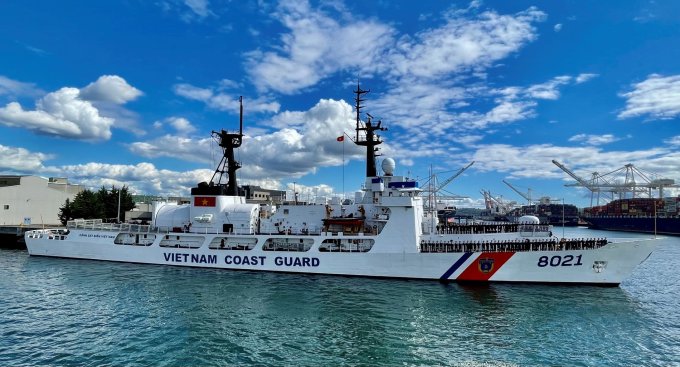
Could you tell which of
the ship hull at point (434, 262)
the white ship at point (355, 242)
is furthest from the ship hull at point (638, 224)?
the white ship at point (355, 242)

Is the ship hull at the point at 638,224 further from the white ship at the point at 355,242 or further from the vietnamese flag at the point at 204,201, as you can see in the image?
the vietnamese flag at the point at 204,201

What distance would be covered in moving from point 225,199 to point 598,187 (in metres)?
143

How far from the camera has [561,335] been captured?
47.3ft

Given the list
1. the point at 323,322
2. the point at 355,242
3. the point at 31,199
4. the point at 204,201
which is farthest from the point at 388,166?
the point at 31,199

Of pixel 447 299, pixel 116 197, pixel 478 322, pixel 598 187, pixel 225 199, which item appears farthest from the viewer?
pixel 598 187

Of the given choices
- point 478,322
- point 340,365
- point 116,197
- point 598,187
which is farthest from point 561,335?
point 598,187

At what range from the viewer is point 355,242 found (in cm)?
2550

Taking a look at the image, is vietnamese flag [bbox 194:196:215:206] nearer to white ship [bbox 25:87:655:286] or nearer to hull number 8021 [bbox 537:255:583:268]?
white ship [bbox 25:87:655:286]

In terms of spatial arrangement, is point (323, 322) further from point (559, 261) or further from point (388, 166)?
point (559, 261)

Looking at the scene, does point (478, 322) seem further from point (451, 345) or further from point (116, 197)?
point (116, 197)

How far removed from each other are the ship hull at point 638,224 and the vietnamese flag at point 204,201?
271ft

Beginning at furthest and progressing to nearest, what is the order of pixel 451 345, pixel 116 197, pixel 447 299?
1. pixel 116 197
2. pixel 447 299
3. pixel 451 345

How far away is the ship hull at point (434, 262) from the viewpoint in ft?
72.7

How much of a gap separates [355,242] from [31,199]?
54.8 m
